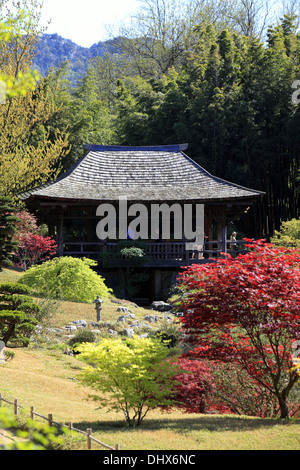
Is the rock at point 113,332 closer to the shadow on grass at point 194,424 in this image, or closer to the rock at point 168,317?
the rock at point 168,317

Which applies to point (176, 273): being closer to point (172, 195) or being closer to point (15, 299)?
point (172, 195)

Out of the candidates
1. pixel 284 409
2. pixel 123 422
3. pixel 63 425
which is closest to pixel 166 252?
pixel 284 409

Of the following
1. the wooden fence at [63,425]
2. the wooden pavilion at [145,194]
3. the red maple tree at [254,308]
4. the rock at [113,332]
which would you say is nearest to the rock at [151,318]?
the rock at [113,332]

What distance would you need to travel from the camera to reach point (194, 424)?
28.3ft

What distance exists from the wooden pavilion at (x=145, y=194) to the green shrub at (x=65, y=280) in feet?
14.0

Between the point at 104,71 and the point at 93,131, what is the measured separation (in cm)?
1631

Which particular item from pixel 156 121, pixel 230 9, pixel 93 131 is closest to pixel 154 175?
pixel 156 121

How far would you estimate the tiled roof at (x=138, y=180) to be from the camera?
919 inches

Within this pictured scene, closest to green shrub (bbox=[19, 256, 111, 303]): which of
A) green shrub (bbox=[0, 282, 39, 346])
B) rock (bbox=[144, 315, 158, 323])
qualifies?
rock (bbox=[144, 315, 158, 323])

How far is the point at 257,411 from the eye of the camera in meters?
10.1

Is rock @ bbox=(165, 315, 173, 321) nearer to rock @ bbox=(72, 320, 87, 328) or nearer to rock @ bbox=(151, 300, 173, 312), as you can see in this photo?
rock @ bbox=(151, 300, 173, 312)

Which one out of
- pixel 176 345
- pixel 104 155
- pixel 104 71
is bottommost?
pixel 176 345

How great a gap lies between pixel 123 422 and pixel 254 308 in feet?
8.51

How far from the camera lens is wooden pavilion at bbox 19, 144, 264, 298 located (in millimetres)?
23234
